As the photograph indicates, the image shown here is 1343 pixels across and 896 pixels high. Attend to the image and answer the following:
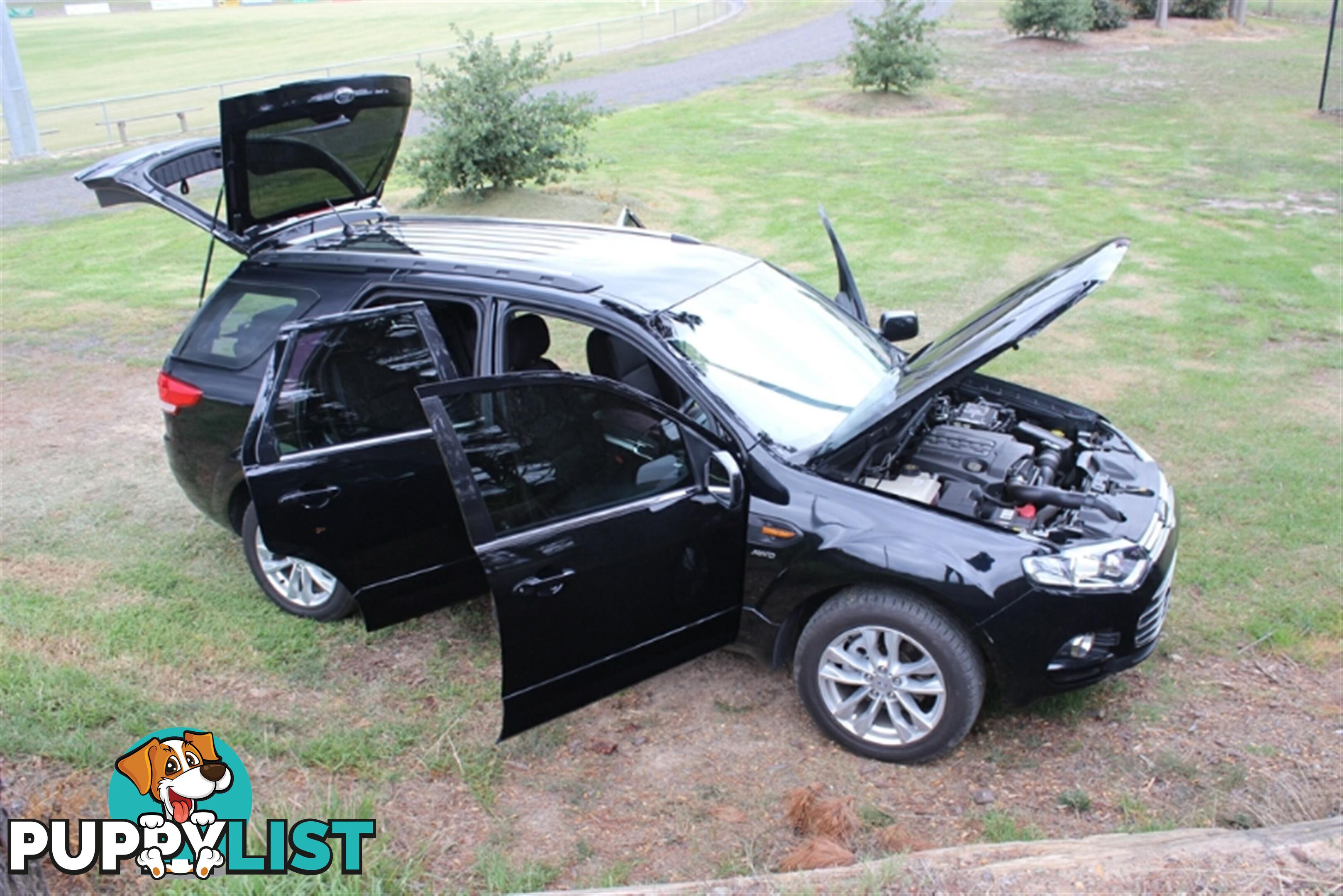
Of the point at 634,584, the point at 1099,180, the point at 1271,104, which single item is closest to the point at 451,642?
the point at 634,584

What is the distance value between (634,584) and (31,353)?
26.6ft

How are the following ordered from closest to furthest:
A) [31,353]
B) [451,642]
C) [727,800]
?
[727,800], [451,642], [31,353]

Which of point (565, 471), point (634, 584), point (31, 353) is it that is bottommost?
point (31, 353)

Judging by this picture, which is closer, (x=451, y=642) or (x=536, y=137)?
(x=451, y=642)

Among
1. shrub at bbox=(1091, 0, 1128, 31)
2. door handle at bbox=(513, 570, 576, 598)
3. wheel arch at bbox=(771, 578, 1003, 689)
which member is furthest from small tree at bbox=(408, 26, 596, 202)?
shrub at bbox=(1091, 0, 1128, 31)

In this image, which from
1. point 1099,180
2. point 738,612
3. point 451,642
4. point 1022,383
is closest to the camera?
point 738,612

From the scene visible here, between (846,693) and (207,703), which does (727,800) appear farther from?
(207,703)

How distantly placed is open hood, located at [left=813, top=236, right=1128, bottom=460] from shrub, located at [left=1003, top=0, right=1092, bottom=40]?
91.0ft

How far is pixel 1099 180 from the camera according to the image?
15945mm

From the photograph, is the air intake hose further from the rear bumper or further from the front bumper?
the rear bumper

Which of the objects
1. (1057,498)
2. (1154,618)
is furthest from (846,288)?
(1154,618)

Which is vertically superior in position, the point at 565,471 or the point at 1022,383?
the point at 565,471

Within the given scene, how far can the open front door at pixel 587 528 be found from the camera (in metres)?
3.97

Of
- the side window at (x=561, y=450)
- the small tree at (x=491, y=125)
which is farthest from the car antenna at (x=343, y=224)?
the small tree at (x=491, y=125)
